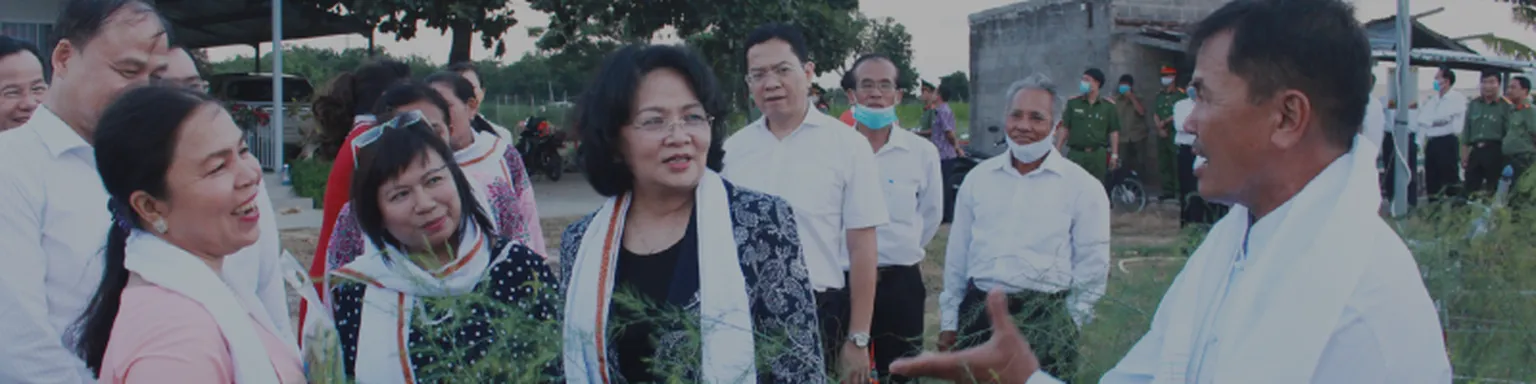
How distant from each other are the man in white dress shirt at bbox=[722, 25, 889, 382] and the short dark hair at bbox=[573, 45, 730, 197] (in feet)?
3.28

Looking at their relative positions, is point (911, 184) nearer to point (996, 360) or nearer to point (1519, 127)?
point (996, 360)

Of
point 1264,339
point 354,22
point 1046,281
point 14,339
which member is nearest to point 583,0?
point 354,22

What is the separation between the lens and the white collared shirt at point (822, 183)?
389 centimetres

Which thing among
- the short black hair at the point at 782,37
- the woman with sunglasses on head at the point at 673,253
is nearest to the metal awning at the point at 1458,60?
the short black hair at the point at 782,37

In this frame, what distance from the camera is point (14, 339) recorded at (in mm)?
2590

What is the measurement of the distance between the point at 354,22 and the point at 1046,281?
59.8 ft

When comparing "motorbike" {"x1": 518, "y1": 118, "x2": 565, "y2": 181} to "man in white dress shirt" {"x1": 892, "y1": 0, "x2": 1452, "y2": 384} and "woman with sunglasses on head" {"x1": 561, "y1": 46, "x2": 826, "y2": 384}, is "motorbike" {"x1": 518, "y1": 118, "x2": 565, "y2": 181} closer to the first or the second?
"woman with sunglasses on head" {"x1": 561, "y1": 46, "x2": 826, "y2": 384}

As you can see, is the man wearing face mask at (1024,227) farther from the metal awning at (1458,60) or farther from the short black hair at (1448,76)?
the short black hair at (1448,76)

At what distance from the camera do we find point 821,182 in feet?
12.8

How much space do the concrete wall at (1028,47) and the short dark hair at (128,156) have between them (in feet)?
40.9

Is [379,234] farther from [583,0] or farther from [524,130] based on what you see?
[524,130]

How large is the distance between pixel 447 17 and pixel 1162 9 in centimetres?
933

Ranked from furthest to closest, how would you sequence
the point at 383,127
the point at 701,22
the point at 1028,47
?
the point at 701,22 < the point at 1028,47 < the point at 383,127

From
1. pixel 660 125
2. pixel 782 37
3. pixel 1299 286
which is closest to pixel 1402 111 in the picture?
pixel 782 37
